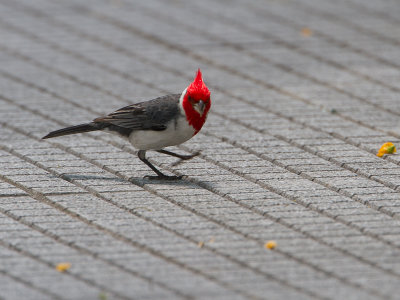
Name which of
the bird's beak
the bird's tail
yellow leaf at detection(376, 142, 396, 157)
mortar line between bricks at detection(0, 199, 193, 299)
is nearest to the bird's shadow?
the bird's tail

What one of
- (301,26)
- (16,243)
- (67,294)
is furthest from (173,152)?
(301,26)

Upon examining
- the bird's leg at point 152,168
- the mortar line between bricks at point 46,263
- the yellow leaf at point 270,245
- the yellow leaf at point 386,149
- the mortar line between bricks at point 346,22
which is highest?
the mortar line between bricks at point 346,22

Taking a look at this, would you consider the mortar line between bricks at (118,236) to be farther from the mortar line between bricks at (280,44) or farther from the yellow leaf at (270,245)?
the mortar line between bricks at (280,44)

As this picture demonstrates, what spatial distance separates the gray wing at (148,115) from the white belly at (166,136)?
4cm

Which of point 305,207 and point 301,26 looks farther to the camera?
point 301,26

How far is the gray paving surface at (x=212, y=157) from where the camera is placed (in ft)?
16.7

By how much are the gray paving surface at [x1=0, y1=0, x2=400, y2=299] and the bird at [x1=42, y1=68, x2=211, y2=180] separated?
0.28 meters

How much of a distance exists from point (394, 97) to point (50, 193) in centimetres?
408

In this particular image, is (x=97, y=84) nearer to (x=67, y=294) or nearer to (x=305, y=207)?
(x=305, y=207)

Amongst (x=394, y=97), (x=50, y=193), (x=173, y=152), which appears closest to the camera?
(x=50, y=193)

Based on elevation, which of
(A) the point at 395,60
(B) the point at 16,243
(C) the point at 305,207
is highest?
(A) the point at 395,60

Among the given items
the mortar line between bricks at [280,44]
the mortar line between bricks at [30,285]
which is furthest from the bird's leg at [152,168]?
the mortar line between bricks at [280,44]

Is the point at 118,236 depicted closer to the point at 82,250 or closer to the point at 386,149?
the point at 82,250

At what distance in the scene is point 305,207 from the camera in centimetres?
619
